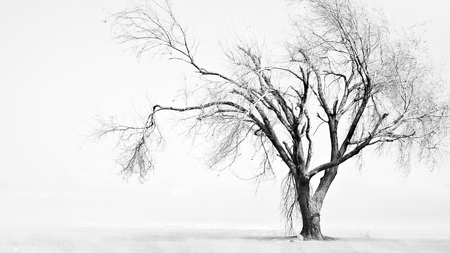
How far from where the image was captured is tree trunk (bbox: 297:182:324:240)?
636 inches

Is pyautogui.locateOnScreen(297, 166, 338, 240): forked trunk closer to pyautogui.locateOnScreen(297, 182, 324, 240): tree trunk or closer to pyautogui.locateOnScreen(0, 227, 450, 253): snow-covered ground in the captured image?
pyautogui.locateOnScreen(297, 182, 324, 240): tree trunk

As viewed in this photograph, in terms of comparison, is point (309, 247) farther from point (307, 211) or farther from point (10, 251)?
point (10, 251)

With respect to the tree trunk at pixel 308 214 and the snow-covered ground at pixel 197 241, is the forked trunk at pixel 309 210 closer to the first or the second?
the tree trunk at pixel 308 214

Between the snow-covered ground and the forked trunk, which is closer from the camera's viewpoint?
the snow-covered ground

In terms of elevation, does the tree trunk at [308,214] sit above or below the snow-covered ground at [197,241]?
above

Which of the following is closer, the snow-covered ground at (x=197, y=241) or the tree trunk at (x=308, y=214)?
the snow-covered ground at (x=197, y=241)

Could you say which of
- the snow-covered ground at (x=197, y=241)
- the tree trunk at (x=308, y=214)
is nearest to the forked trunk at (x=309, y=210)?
the tree trunk at (x=308, y=214)

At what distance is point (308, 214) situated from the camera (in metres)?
16.2

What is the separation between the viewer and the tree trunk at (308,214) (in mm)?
16156

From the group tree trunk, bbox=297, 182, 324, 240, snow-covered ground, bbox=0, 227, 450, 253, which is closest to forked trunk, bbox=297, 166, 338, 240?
tree trunk, bbox=297, 182, 324, 240

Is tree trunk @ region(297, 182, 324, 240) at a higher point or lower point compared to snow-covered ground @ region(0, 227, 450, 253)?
higher

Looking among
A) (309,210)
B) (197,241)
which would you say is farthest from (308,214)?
(197,241)

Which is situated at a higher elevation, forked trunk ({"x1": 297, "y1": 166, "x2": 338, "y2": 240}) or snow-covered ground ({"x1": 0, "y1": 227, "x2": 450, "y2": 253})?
forked trunk ({"x1": 297, "y1": 166, "x2": 338, "y2": 240})

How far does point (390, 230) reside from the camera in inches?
789
